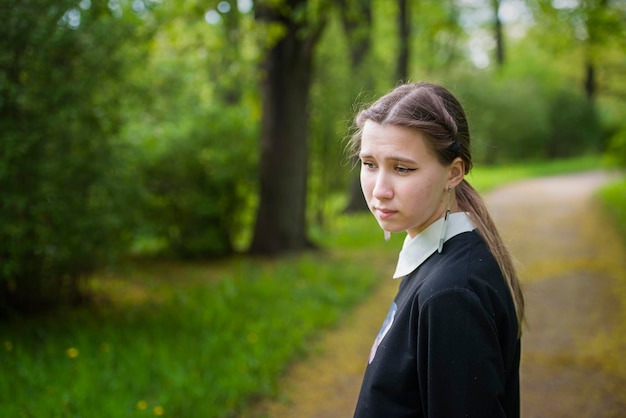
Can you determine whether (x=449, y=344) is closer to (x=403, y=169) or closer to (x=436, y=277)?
(x=436, y=277)

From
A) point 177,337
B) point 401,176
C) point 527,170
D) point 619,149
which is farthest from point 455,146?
point 527,170

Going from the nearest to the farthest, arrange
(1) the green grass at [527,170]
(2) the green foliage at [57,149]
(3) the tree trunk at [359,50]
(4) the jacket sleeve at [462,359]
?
(4) the jacket sleeve at [462,359] → (2) the green foliage at [57,149] → (3) the tree trunk at [359,50] → (1) the green grass at [527,170]

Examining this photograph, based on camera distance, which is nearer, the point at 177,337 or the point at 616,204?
the point at 177,337

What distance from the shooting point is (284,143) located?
938 centimetres

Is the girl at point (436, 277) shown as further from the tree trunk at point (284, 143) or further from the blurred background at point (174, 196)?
the tree trunk at point (284, 143)

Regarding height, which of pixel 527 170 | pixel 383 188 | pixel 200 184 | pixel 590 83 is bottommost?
pixel 527 170

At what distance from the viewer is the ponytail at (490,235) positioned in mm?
1702

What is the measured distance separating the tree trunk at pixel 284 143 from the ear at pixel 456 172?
770 cm

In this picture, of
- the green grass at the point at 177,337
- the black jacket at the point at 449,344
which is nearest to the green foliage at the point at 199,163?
the green grass at the point at 177,337

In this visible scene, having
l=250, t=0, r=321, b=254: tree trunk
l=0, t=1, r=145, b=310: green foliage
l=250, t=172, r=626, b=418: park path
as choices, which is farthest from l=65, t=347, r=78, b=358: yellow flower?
l=250, t=0, r=321, b=254: tree trunk

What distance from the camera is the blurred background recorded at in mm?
4758

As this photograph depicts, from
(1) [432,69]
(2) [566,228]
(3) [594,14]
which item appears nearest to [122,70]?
(3) [594,14]

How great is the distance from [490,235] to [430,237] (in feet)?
0.60

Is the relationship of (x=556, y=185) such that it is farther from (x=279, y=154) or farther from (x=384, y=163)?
(x=384, y=163)
